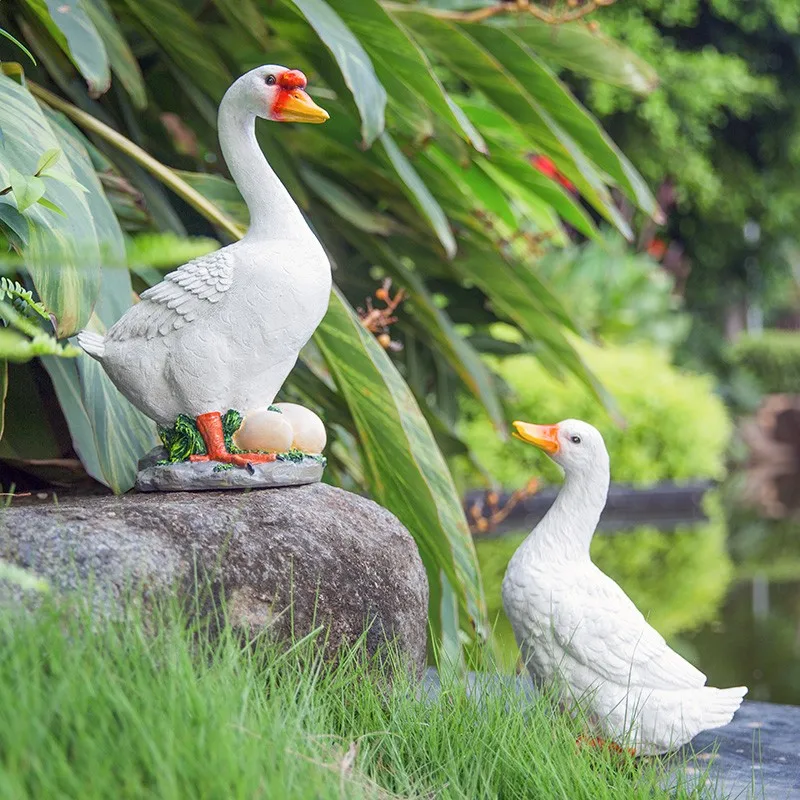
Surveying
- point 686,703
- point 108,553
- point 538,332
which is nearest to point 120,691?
point 108,553

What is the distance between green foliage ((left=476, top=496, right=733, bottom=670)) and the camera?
386cm

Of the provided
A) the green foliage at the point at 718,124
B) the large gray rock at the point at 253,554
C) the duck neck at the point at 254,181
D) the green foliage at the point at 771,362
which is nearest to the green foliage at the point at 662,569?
the large gray rock at the point at 253,554

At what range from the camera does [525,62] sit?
247 cm

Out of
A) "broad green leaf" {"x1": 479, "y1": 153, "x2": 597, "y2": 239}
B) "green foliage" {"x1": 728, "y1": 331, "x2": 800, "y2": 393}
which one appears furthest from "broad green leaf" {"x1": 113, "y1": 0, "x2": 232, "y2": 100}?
"green foliage" {"x1": 728, "y1": 331, "x2": 800, "y2": 393}

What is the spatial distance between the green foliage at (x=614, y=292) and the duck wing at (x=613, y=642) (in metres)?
5.55

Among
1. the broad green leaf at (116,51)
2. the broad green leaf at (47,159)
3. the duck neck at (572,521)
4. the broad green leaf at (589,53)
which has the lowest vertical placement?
the duck neck at (572,521)

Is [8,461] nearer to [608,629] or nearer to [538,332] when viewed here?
[608,629]

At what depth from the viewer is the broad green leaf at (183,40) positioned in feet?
7.00

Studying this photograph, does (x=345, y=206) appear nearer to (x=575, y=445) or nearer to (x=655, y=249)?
(x=575, y=445)

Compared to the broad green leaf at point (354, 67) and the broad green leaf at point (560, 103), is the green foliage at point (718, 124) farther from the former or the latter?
the broad green leaf at point (354, 67)

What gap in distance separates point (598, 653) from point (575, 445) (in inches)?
12.9

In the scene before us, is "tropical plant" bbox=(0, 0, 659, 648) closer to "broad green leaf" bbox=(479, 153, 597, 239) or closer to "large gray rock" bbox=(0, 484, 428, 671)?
"broad green leaf" bbox=(479, 153, 597, 239)

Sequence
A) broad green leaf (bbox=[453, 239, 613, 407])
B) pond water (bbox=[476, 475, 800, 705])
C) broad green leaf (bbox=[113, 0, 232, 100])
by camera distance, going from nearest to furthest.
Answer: broad green leaf (bbox=[113, 0, 232, 100]) < broad green leaf (bbox=[453, 239, 613, 407]) < pond water (bbox=[476, 475, 800, 705])

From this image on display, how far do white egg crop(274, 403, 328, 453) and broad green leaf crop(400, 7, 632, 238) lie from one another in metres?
1.01
